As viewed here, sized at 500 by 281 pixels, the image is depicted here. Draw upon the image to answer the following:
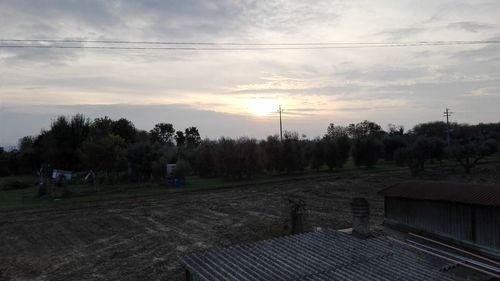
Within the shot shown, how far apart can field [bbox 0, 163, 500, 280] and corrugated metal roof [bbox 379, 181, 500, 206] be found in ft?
8.77

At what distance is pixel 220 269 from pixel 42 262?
10.3 metres

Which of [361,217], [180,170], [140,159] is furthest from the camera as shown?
[140,159]

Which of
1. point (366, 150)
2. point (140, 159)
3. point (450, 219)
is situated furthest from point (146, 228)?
point (366, 150)

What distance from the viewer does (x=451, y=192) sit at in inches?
691

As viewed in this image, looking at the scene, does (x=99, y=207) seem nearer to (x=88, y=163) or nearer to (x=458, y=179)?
(x=88, y=163)

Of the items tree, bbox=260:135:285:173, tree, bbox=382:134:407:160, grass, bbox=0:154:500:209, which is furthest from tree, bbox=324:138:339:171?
tree, bbox=382:134:407:160

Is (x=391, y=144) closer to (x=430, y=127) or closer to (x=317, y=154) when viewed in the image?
(x=317, y=154)

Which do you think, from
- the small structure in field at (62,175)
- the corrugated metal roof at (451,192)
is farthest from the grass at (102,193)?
the corrugated metal roof at (451,192)

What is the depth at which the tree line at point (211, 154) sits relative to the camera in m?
40.9

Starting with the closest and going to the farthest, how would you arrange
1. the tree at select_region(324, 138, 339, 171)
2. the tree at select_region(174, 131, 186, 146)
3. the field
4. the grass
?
the field < the grass < the tree at select_region(324, 138, 339, 171) < the tree at select_region(174, 131, 186, 146)

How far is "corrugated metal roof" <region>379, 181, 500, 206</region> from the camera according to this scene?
16.1 metres

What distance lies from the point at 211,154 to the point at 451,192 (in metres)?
29.6

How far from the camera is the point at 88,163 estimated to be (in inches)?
1502

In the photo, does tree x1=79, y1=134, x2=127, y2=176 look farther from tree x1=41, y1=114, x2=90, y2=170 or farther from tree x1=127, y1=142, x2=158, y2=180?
tree x1=41, y1=114, x2=90, y2=170
